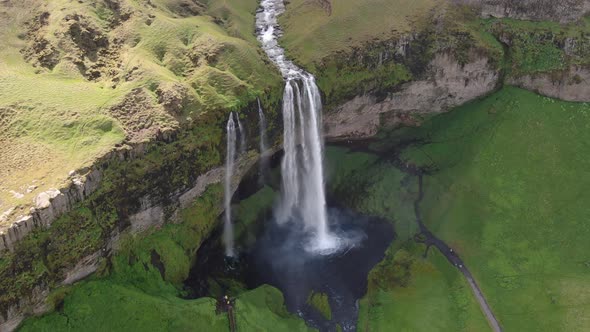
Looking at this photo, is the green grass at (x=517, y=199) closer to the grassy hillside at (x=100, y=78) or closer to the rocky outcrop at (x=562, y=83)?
the rocky outcrop at (x=562, y=83)

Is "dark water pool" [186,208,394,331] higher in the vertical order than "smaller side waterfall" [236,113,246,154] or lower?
lower

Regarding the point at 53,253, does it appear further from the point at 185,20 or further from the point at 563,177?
the point at 563,177

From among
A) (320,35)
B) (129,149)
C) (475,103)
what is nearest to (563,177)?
(475,103)

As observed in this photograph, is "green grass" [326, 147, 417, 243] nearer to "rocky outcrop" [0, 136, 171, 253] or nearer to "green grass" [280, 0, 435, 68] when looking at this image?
"green grass" [280, 0, 435, 68]

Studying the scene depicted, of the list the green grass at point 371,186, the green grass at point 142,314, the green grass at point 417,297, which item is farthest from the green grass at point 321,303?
the green grass at point 371,186

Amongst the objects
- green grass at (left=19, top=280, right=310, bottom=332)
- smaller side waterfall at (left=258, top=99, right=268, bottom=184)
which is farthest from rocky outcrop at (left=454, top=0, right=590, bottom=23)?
green grass at (left=19, top=280, right=310, bottom=332)
